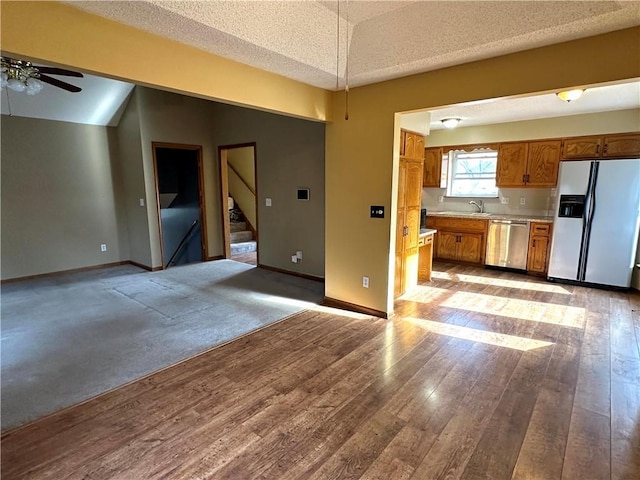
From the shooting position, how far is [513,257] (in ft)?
17.8

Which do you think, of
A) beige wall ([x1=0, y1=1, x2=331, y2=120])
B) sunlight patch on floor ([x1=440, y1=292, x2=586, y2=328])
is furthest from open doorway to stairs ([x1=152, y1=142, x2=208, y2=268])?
sunlight patch on floor ([x1=440, y1=292, x2=586, y2=328])

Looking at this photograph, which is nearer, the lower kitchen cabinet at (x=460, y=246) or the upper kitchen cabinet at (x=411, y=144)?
the upper kitchen cabinet at (x=411, y=144)

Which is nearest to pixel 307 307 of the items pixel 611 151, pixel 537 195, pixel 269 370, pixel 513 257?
pixel 269 370

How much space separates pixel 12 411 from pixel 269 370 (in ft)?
5.48

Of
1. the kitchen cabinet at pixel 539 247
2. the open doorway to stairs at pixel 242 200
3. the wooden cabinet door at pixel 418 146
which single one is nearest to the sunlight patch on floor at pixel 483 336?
the wooden cabinet door at pixel 418 146

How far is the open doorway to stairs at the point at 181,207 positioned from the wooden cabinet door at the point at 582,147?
239 inches

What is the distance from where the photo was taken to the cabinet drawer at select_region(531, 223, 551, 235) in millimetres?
5062

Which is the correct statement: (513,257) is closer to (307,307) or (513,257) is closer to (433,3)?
(307,307)

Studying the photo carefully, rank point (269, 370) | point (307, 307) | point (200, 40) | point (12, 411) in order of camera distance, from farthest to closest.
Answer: point (307, 307) < point (269, 370) < point (200, 40) < point (12, 411)

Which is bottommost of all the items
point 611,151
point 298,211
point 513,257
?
point 513,257

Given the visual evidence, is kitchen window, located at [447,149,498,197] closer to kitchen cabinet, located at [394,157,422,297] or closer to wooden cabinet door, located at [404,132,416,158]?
kitchen cabinet, located at [394,157,422,297]

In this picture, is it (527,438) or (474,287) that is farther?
(474,287)

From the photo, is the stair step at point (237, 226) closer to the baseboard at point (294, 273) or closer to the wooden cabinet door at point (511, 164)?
the baseboard at point (294, 273)

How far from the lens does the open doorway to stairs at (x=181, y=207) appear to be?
6462mm
